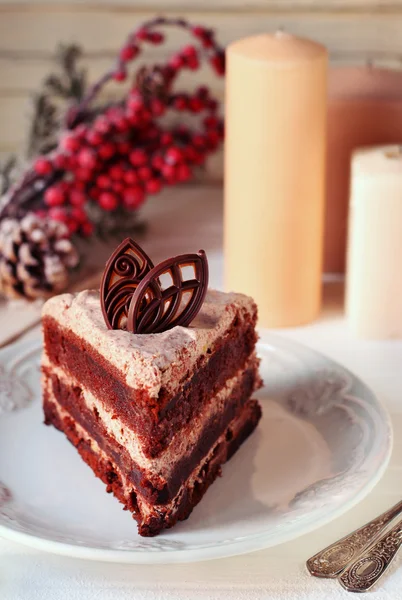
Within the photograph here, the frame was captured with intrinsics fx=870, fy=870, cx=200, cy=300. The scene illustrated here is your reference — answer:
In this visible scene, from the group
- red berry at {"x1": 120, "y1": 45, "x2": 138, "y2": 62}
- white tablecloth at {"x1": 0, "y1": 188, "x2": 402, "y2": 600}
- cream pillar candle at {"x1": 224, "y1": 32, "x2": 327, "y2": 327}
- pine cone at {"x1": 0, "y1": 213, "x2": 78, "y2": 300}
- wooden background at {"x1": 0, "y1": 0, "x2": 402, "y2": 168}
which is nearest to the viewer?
white tablecloth at {"x1": 0, "y1": 188, "x2": 402, "y2": 600}

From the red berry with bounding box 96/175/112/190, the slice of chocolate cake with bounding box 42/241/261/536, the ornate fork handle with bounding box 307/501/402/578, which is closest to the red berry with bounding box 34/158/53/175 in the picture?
the red berry with bounding box 96/175/112/190

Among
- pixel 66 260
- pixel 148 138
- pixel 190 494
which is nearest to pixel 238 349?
pixel 190 494

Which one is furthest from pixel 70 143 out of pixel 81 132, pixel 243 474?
pixel 243 474

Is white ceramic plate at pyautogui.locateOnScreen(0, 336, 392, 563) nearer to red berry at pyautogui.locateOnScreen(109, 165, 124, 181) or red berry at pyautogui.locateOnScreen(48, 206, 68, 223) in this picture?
red berry at pyautogui.locateOnScreen(48, 206, 68, 223)

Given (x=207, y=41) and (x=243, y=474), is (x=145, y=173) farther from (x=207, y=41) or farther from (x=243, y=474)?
(x=243, y=474)

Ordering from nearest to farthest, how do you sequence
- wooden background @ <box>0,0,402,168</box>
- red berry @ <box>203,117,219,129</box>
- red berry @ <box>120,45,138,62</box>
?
red berry @ <box>120,45,138,62</box>, red berry @ <box>203,117,219,129</box>, wooden background @ <box>0,0,402,168</box>

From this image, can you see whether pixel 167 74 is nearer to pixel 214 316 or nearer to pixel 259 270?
pixel 259 270

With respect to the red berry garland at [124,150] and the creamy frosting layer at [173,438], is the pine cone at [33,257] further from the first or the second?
the creamy frosting layer at [173,438]
